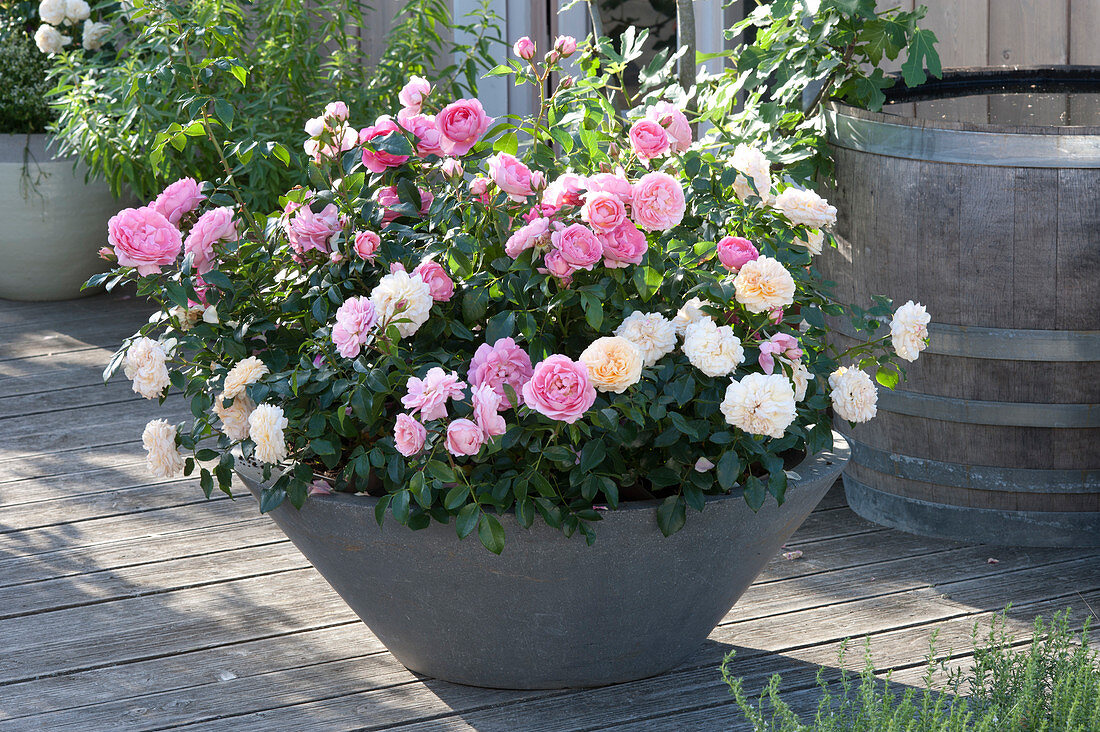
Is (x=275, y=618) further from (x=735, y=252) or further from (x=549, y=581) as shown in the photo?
(x=735, y=252)

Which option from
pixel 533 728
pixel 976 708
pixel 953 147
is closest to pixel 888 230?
pixel 953 147

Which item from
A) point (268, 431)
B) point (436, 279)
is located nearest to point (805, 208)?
point (436, 279)

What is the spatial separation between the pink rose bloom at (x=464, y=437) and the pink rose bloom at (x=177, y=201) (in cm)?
59

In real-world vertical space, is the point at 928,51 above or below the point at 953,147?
above

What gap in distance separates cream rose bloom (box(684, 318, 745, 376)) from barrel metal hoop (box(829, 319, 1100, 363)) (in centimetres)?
86

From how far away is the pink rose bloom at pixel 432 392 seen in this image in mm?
1651

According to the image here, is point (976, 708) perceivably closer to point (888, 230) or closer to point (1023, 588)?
point (1023, 588)

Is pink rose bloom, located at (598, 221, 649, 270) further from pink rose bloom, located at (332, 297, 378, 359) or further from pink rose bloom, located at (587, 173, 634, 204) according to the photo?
pink rose bloom, located at (332, 297, 378, 359)

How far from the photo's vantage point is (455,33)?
409cm

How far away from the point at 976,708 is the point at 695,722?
1.36 feet

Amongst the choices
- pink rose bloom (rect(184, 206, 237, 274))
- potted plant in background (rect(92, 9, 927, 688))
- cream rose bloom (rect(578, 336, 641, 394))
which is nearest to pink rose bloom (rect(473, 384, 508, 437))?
potted plant in background (rect(92, 9, 927, 688))

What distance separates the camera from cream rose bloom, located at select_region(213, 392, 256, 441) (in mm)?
1866

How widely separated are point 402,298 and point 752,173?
59 centimetres

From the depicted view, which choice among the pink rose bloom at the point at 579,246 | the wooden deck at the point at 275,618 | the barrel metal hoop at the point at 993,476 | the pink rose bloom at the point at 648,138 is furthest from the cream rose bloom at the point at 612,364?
the barrel metal hoop at the point at 993,476
